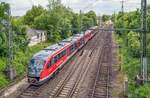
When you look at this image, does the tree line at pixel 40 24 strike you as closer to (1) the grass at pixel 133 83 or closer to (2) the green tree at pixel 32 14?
(2) the green tree at pixel 32 14

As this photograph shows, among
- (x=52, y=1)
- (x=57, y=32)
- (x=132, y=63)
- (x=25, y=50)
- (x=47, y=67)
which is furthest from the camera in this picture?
(x=52, y=1)

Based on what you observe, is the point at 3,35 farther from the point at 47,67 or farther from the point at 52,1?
the point at 52,1

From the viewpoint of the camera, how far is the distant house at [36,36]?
161 ft

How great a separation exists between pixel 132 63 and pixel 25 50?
1421 cm

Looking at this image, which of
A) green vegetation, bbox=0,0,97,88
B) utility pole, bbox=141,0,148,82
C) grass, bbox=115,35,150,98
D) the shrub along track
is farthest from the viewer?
green vegetation, bbox=0,0,97,88

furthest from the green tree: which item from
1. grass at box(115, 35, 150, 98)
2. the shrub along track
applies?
grass at box(115, 35, 150, 98)

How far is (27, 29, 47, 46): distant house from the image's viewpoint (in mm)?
48969

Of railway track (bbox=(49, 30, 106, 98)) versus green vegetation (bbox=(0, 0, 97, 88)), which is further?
green vegetation (bbox=(0, 0, 97, 88))

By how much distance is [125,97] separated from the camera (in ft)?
75.9

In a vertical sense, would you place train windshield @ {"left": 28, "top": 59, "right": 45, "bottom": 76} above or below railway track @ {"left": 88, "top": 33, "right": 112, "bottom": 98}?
above

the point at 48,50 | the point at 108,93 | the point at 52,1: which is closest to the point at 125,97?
the point at 108,93

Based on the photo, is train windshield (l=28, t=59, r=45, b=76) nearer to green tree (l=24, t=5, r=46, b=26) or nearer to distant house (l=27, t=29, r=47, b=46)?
distant house (l=27, t=29, r=47, b=46)

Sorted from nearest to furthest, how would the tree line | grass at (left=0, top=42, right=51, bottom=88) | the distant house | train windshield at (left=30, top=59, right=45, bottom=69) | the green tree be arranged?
train windshield at (left=30, top=59, right=45, bottom=69) → grass at (left=0, top=42, right=51, bottom=88) → the tree line → the distant house → the green tree

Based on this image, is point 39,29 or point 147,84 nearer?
point 147,84
